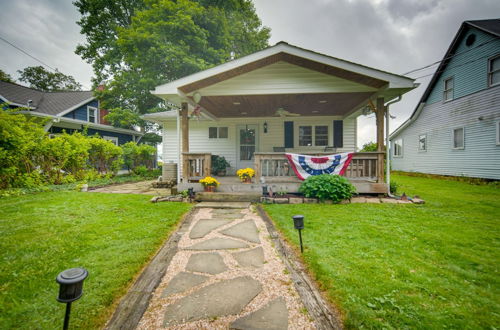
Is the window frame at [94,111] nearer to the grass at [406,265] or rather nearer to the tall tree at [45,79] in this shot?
the tall tree at [45,79]

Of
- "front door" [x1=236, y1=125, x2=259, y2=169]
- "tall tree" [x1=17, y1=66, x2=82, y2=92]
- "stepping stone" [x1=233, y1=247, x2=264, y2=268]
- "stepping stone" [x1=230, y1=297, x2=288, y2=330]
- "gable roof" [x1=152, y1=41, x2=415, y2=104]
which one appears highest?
"tall tree" [x1=17, y1=66, x2=82, y2=92]

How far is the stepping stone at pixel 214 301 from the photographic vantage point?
166 centimetres

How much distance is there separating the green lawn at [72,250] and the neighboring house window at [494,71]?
42.1 feet

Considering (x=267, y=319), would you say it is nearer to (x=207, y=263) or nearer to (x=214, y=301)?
(x=214, y=301)

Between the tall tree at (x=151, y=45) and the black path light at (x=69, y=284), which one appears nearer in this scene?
the black path light at (x=69, y=284)

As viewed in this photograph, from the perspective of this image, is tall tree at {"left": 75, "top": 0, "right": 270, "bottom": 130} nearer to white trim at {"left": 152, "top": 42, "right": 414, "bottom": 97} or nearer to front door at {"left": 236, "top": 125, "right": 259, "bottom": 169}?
front door at {"left": 236, "top": 125, "right": 259, "bottom": 169}

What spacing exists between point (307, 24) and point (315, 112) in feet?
29.3

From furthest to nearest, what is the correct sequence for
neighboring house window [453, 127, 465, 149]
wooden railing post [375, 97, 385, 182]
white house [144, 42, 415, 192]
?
neighboring house window [453, 127, 465, 149] → wooden railing post [375, 97, 385, 182] → white house [144, 42, 415, 192]

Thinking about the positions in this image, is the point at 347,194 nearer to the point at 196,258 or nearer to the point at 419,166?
the point at 196,258

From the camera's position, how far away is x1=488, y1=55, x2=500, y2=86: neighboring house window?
8679 millimetres

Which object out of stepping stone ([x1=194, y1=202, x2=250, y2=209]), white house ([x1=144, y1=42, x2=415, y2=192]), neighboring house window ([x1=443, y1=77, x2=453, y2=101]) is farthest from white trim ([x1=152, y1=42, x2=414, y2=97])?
neighboring house window ([x1=443, y1=77, x2=453, y2=101])

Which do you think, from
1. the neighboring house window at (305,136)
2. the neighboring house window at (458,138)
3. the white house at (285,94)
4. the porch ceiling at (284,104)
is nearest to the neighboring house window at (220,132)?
the porch ceiling at (284,104)

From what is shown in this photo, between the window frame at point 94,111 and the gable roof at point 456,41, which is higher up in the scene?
the gable roof at point 456,41

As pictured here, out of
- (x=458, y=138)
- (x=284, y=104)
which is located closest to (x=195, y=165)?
(x=284, y=104)
